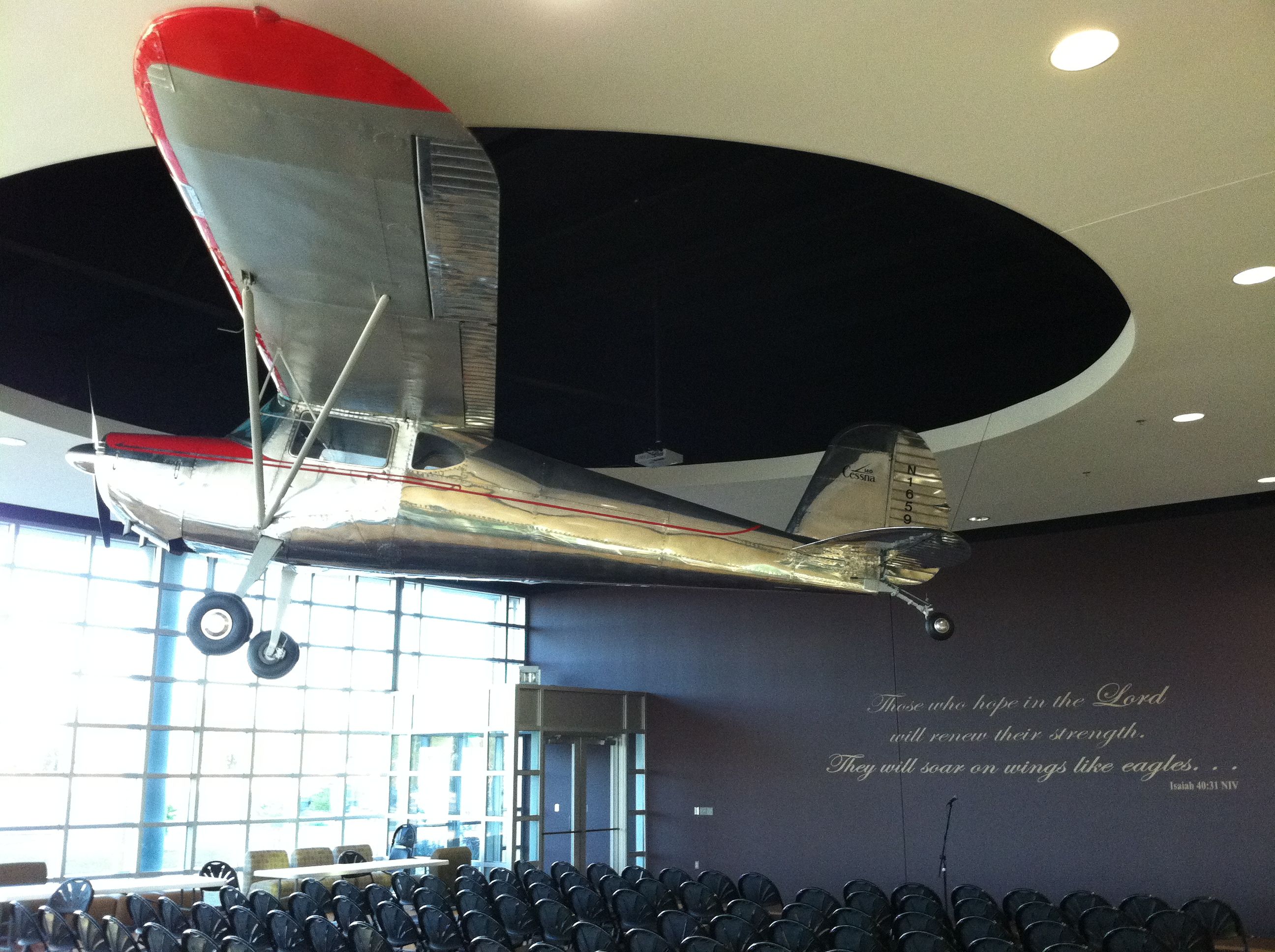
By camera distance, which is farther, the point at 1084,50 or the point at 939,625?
the point at 939,625

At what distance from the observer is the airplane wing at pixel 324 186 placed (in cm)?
319

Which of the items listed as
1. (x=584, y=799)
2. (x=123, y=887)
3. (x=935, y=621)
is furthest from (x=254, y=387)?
(x=584, y=799)

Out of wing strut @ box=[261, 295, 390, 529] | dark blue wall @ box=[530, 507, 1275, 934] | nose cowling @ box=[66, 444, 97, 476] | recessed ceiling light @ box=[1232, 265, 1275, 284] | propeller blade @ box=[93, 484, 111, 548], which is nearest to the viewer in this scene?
wing strut @ box=[261, 295, 390, 529]

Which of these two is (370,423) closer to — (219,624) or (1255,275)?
(219,624)

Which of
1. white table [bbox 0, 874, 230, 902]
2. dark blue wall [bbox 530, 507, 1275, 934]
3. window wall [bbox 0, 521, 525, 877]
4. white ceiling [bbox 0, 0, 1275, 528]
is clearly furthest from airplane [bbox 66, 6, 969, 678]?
dark blue wall [bbox 530, 507, 1275, 934]

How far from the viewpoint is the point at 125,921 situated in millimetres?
10180

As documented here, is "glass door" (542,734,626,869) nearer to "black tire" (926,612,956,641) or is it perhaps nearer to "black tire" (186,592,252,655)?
"black tire" (186,592,252,655)

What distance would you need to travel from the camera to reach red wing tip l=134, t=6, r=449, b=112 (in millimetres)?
3129

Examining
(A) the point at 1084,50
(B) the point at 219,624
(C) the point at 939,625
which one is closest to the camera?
(A) the point at 1084,50

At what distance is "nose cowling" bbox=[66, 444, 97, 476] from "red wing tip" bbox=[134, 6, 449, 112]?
3217 millimetres

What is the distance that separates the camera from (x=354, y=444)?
5629 millimetres

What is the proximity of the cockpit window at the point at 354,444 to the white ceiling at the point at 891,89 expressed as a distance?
180 centimetres

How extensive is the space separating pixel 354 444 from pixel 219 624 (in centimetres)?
159

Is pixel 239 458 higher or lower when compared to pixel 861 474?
lower
